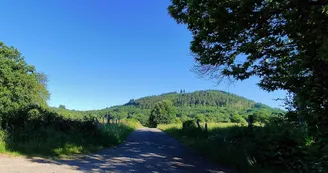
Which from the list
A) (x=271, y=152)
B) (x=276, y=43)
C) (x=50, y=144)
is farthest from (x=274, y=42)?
(x=50, y=144)

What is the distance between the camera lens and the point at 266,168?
6.20 m

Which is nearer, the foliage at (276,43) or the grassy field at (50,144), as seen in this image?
the foliage at (276,43)

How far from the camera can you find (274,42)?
765 centimetres

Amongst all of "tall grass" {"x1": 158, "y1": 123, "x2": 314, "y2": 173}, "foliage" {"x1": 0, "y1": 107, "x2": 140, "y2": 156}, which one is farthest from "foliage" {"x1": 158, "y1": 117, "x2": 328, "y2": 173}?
"foliage" {"x1": 0, "y1": 107, "x2": 140, "y2": 156}

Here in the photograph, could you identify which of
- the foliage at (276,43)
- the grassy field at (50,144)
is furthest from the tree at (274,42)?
the grassy field at (50,144)

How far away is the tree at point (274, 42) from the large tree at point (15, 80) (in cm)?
2720

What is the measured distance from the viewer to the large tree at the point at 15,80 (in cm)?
3064

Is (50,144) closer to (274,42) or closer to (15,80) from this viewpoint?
(274,42)

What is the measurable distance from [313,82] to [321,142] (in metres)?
0.92

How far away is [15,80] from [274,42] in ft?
109

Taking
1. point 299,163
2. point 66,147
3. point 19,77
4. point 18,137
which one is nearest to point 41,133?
point 18,137

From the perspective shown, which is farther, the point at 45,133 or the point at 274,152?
the point at 45,133

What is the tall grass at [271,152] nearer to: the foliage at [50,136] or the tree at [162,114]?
the foliage at [50,136]

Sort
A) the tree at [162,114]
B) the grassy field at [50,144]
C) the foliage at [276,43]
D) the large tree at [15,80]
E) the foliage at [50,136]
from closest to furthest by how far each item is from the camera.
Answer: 1. the foliage at [276,43]
2. the grassy field at [50,144]
3. the foliage at [50,136]
4. the large tree at [15,80]
5. the tree at [162,114]
